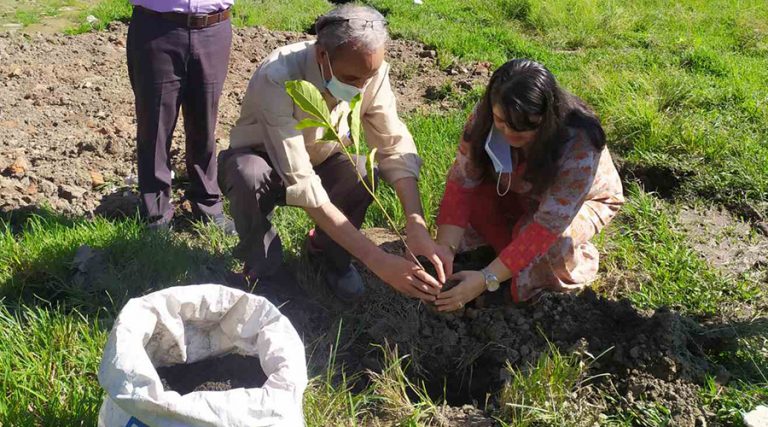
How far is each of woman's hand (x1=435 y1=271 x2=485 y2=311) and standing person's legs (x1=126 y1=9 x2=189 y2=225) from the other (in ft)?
4.92

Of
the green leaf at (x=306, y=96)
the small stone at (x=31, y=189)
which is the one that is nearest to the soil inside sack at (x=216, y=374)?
the green leaf at (x=306, y=96)

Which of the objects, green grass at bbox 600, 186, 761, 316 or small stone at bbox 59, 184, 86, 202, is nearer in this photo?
green grass at bbox 600, 186, 761, 316

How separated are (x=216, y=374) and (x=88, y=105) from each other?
3.25m

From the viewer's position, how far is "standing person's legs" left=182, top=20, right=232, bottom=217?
3183 millimetres

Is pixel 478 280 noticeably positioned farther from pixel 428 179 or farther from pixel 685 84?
pixel 685 84

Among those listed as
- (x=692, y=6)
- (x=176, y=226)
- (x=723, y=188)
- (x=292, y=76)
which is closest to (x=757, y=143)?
(x=723, y=188)

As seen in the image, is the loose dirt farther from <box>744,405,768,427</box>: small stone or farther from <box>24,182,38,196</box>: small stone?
<box>744,405,768,427</box>: small stone

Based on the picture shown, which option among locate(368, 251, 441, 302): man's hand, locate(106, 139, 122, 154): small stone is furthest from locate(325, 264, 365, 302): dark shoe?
locate(106, 139, 122, 154): small stone

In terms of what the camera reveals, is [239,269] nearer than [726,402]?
No

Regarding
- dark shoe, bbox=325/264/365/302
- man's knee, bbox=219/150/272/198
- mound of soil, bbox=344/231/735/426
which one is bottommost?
mound of soil, bbox=344/231/735/426

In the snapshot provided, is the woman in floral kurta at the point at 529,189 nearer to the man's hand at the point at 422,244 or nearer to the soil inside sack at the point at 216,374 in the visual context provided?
the man's hand at the point at 422,244

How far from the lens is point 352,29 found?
222 centimetres

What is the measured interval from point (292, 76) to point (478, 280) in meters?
0.98

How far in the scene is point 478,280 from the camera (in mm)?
2520
